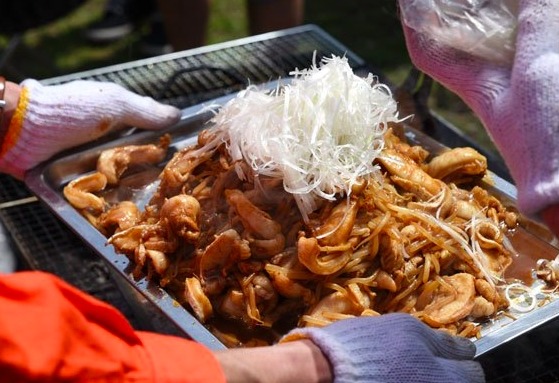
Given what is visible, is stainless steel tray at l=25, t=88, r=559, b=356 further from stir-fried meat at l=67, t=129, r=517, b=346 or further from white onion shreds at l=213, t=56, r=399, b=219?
white onion shreds at l=213, t=56, r=399, b=219

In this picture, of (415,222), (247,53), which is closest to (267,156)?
(415,222)

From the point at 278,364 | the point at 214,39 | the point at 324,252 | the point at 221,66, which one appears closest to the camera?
the point at 278,364

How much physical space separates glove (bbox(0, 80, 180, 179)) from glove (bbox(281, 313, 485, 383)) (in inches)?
56.3

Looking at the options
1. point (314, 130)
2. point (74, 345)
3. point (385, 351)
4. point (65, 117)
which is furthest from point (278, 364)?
point (65, 117)

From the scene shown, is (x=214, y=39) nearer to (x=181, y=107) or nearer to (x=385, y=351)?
(x=181, y=107)

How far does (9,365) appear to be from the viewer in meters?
1.36

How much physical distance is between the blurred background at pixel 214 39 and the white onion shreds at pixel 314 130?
133 inches

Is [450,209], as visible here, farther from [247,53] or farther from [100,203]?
[247,53]

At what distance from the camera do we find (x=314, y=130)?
2432 millimetres

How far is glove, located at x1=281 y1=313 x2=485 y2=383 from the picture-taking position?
6.15ft

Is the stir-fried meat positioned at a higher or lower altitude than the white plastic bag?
lower

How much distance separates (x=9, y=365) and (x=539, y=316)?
4.85 feet

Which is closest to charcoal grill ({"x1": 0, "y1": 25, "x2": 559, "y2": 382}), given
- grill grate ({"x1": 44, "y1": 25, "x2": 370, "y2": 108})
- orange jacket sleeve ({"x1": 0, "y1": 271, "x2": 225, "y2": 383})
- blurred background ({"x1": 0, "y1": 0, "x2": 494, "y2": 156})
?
grill grate ({"x1": 44, "y1": 25, "x2": 370, "y2": 108})

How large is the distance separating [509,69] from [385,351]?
728mm
